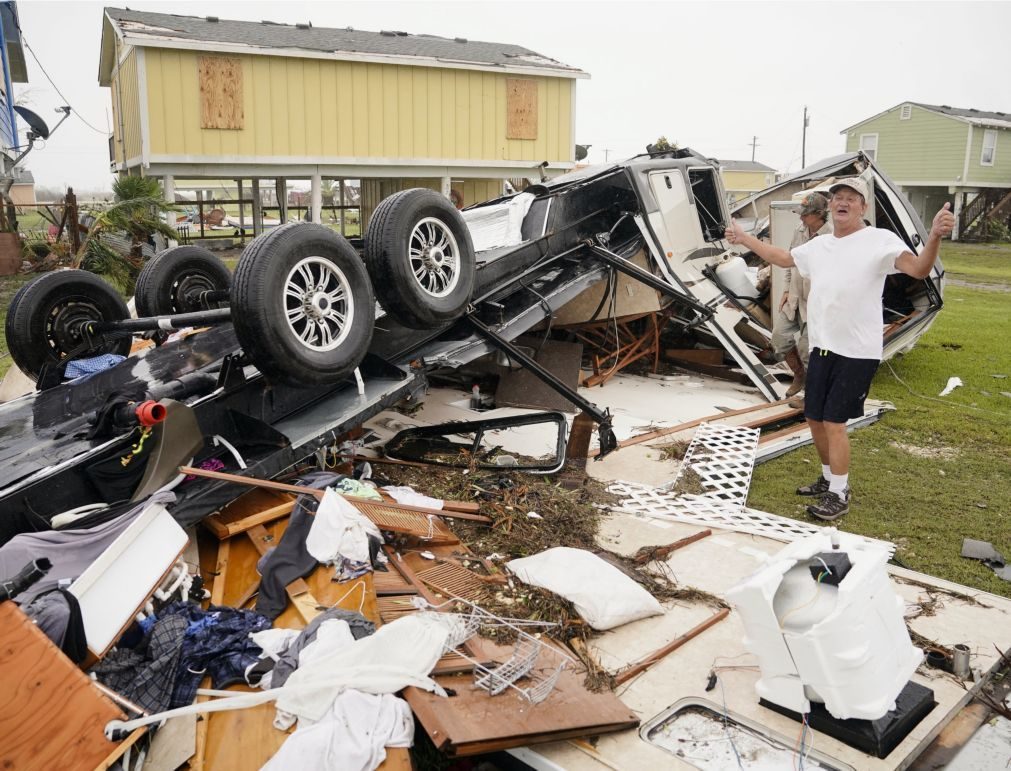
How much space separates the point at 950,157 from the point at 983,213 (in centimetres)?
308

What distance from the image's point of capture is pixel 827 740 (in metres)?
2.75

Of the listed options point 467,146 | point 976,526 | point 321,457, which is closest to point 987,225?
point 467,146

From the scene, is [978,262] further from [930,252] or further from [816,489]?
[930,252]

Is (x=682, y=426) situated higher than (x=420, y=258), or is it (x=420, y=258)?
(x=420, y=258)

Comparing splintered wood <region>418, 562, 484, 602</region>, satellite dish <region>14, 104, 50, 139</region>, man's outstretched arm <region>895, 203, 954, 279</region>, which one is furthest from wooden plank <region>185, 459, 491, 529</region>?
satellite dish <region>14, 104, 50, 139</region>

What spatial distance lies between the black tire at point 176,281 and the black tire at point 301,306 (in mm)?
1897

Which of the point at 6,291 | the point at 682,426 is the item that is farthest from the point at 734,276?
the point at 6,291

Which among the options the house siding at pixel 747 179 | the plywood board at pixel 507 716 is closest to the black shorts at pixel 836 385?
the plywood board at pixel 507 716

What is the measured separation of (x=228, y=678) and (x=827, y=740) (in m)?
2.17

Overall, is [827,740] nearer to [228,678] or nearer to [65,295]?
[228,678]

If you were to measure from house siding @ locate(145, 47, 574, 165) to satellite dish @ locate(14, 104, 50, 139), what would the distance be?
34.7 ft

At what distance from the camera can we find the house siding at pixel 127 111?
13.8m

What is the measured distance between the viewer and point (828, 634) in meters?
2.60

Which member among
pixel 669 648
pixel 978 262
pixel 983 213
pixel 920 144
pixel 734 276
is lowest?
pixel 669 648
